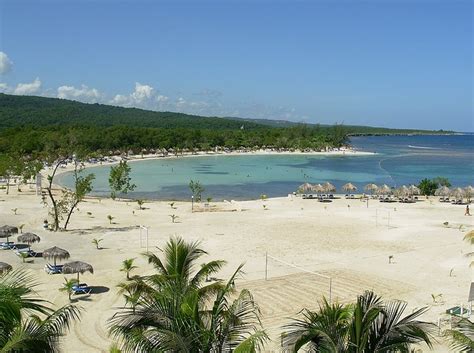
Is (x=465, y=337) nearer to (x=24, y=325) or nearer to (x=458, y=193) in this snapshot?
(x=24, y=325)

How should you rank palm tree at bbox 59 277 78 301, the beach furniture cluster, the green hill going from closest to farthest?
palm tree at bbox 59 277 78 301 → the beach furniture cluster → the green hill

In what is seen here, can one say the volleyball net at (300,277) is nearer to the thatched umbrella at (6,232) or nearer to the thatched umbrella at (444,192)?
the thatched umbrella at (6,232)

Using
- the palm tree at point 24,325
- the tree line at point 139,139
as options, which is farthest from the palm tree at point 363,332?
the tree line at point 139,139

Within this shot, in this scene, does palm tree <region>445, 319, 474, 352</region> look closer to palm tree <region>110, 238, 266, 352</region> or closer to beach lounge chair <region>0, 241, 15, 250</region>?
palm tree <region>110, 238, 266, 352</region>

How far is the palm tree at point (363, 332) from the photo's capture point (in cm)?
606

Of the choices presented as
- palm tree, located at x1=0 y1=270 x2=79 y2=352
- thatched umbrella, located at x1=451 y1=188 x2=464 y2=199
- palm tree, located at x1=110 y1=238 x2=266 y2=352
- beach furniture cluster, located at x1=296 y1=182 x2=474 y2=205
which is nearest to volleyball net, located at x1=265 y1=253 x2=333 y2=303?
palm tree, located at x1=110 y1=238 x2=266 y2=352

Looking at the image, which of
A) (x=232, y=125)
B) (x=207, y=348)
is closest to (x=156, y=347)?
(x=207, y=348)

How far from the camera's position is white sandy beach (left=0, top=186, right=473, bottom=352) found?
16062 millimetres

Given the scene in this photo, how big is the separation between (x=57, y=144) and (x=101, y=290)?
62.2 m

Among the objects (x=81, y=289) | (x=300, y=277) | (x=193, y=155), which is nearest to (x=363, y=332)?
(x=81, y=289)

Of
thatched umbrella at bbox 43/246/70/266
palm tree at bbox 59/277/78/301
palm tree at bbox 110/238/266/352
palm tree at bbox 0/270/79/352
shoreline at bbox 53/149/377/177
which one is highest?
palm tree at bbox 0/270/79/352

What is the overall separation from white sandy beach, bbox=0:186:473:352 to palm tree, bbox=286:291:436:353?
639 cm

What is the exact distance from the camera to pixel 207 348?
6.38 m

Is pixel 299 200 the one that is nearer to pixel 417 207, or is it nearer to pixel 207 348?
pixel 417 207
